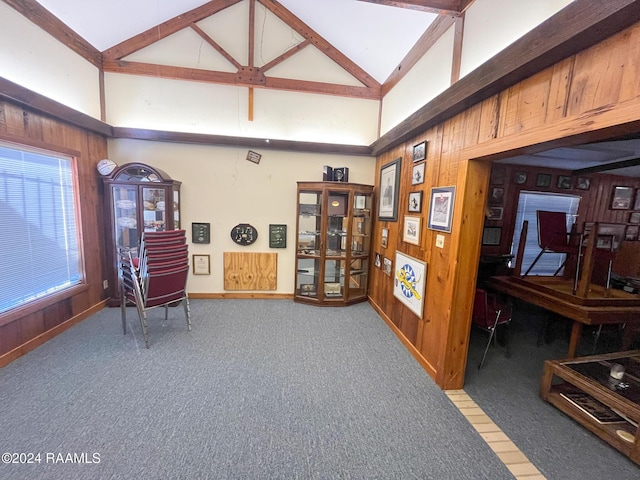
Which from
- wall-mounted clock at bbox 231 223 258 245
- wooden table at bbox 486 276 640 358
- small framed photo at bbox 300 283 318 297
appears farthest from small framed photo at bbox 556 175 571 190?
wall-mounted clock at bbox 231 223 258 245

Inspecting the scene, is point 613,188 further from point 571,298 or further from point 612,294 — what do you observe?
point 571,298

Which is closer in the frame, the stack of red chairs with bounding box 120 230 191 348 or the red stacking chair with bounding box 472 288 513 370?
the red stacking chair with bounding box 472 288 513 370

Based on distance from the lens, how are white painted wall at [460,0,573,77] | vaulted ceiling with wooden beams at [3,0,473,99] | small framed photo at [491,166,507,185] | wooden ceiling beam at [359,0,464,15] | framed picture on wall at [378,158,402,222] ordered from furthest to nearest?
small framed photo at [491,166,507,185] → framed picture on wall at [378,158,402,222] → vaulted ceiling with wooden beams at [3,0,473,99] → wooden ceiling beam at [359,0,464,15] → white painted wall at [460,0,573,77]

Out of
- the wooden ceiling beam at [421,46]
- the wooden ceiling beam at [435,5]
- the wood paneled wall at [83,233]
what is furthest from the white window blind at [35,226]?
the wooden ceiling beam at [421,46]

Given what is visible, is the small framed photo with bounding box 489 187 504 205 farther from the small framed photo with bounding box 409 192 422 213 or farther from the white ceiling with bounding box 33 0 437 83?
the white ceiling with bounding box 33 0 437 83

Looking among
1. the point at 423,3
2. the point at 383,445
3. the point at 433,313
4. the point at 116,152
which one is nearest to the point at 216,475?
the point at 383,445

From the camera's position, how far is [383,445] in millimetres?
1646

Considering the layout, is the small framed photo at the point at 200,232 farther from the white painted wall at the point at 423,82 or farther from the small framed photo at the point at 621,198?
the small framed photo at the point at 621,198

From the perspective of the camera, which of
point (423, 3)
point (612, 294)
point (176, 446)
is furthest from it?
point (612, 294)

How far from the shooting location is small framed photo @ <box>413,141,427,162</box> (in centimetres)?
261

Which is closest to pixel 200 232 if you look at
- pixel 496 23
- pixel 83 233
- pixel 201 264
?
pixel 201 264

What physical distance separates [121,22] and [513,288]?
18.6 feet

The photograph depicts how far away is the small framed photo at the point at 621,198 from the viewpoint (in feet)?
13.7

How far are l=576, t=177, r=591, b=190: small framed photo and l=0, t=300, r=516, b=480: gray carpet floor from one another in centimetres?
362
